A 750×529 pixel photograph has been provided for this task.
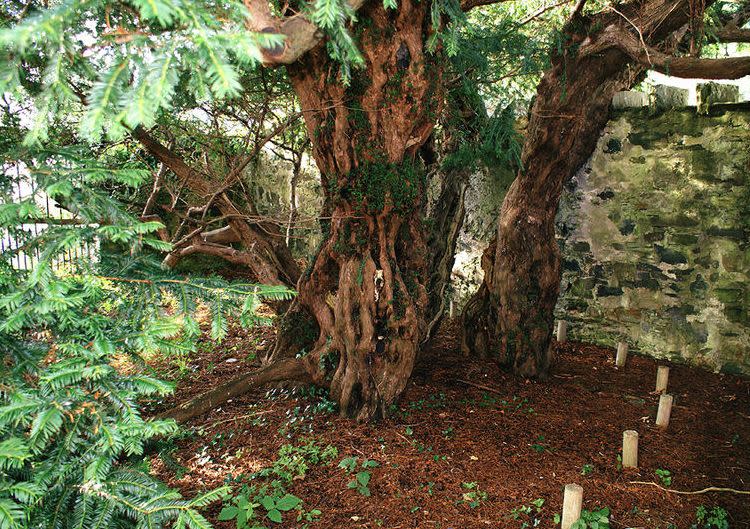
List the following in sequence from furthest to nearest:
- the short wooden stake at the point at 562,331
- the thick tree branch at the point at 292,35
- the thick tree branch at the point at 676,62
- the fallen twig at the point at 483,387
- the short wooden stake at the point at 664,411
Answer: the short wooden stake at the point at 562,331 < the fallen twig at the point at 483,387 < the short wooden stake at the point at 664,411 < the thick tree branch at the point at 676,62 < the thick tree branch at the point at 292,35

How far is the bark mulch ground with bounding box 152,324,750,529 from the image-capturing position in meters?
2.85

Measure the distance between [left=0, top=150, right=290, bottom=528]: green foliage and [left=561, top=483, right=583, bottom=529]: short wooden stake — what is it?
166 centimetres

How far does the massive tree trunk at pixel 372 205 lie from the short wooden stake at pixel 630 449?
1.46 m

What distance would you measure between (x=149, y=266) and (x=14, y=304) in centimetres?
50

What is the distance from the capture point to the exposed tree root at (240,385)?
11.7ft

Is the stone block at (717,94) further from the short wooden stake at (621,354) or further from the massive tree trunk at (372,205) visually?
the massive tree trunk at (372,205)

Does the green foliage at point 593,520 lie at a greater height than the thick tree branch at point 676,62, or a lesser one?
lesser

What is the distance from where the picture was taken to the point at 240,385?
152 inches

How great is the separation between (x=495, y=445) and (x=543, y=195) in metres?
2.25

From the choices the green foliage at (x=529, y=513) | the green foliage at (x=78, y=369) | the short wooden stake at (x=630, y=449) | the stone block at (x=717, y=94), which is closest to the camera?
the green foliage at (x=78, y=369)

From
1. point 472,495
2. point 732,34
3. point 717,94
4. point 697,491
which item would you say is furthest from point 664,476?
point 717,94

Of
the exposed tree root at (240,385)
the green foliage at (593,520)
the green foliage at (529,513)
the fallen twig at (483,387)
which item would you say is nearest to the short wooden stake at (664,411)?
the fallen twig at (483,387)

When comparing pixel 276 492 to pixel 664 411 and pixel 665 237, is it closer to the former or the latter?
pixel 664 411

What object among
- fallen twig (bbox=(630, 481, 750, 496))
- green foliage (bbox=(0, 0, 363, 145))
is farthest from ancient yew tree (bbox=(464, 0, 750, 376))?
green foliage (bbox=(0, 0, 363, 145))
